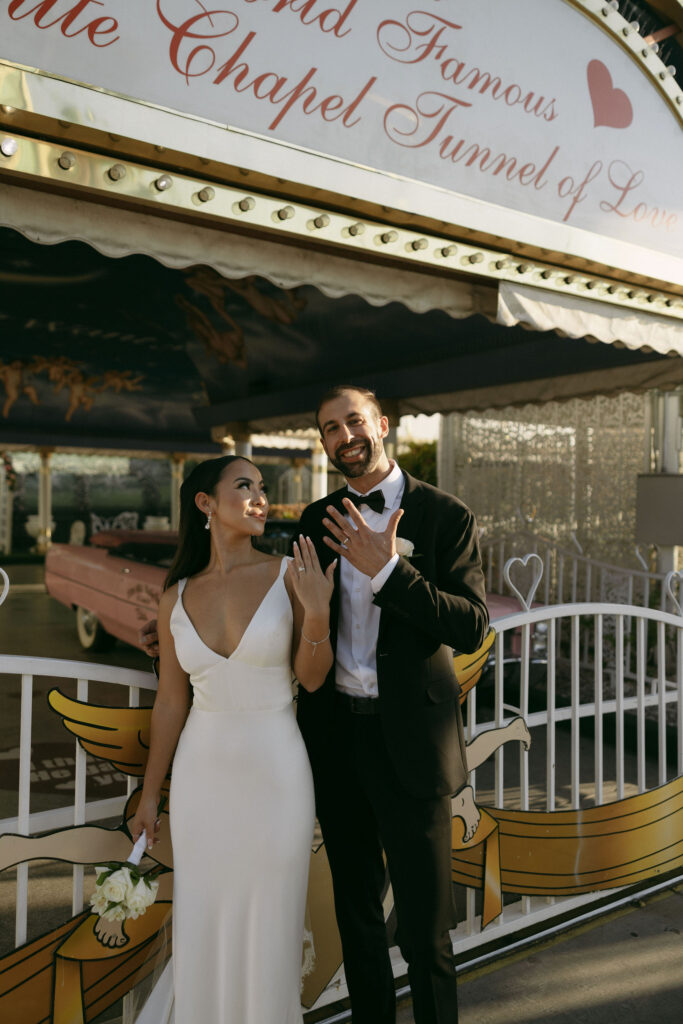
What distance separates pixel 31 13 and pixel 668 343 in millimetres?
3887

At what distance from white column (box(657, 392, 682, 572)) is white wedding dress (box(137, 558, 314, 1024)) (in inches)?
210

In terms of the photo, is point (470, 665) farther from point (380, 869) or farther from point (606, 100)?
point (606, 100)

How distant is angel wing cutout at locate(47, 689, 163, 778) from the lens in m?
2.11

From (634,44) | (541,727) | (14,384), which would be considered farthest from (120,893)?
(14,384)

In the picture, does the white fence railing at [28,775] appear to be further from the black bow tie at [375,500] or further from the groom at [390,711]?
the black bow tie at [375,500]

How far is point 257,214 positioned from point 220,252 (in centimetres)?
24

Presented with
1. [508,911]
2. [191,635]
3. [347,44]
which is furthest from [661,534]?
[191,635]

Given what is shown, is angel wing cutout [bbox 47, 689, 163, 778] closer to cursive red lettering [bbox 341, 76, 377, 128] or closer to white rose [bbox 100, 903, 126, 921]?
white rose [bbox 100, 903, 126, 921]

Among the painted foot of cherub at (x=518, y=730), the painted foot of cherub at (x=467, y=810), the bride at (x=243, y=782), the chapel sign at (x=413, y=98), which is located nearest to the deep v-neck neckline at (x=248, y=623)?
the bride at (x=243, y=782)

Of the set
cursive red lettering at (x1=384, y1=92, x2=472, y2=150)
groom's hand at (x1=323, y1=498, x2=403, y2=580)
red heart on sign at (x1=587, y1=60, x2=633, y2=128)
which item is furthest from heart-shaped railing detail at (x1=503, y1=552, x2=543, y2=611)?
red heart on sign at (x1=587, y1=60, x2=633, y2=128)

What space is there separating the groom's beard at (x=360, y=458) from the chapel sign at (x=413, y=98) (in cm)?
137

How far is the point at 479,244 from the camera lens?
374 cm

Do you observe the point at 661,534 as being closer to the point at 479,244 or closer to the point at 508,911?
the point at 479,244

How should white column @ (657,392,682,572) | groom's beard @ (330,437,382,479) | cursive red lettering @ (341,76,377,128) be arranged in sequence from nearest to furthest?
1. groom's beard @ (330,437,382,479)
2. cursive red lettering @ (341,76,377,128)
3. white column @ (657,392,682,572)
